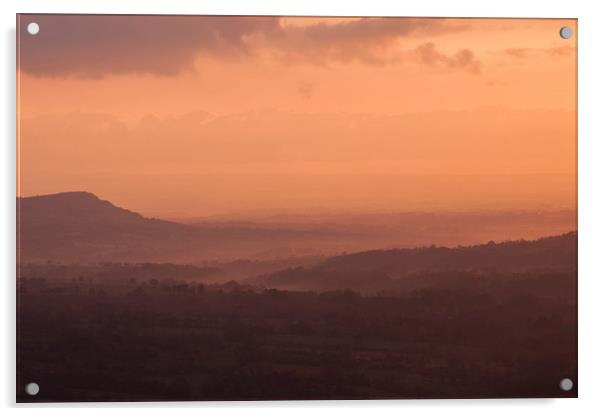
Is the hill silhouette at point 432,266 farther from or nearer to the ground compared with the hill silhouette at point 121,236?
nearer to the ground

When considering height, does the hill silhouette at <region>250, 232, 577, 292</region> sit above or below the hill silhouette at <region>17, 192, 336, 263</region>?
below

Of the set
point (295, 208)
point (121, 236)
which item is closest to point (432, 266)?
point (295, 208)

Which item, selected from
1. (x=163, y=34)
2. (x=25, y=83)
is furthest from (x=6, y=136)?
(x=163, y=34)
